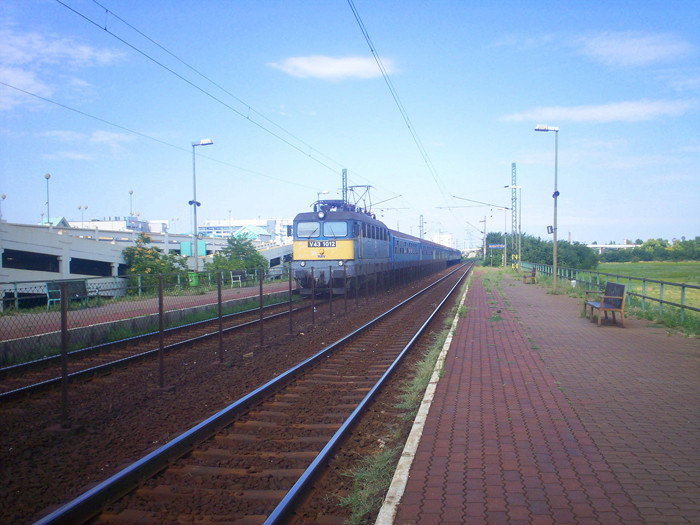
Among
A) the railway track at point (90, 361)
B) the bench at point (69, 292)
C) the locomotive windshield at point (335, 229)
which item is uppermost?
the locomotive windshield at point (335, 229)

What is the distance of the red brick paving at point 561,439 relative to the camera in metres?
3.58

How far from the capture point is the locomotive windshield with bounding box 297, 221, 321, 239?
20.6m

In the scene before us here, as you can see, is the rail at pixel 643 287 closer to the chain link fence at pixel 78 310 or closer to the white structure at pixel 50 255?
the chain link fence at pixel 78 310

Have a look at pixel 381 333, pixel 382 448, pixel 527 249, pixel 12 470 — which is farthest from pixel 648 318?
pixel 527 249

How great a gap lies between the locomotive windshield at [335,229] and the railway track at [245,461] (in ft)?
40.7

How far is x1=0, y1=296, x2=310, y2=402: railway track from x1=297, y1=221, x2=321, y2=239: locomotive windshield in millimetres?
8160

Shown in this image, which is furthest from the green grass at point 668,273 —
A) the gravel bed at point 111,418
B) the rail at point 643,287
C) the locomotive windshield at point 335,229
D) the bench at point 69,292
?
the bench at point 69,292

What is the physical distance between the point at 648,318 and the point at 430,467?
37.1 ft

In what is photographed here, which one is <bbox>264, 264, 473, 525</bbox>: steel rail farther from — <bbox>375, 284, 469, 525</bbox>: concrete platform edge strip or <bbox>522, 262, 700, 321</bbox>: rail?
<bbox>522, 262, 700, 321</bbox>: rail

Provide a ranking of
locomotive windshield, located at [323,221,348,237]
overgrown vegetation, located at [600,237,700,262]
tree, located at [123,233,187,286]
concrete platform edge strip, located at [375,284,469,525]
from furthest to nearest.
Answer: overgrown vegetation, located at [600,237,700,262]
tree, located at [123,233,187,286]
locomotive windshield, located at [323,221,348,237]
concrete platform edge strip, located at [375,284,469,525]

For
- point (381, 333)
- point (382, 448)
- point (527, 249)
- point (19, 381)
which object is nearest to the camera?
point (382, 448)

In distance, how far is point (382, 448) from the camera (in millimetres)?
5031

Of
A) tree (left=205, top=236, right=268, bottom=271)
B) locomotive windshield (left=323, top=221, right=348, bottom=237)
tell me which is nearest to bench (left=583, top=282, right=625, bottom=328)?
locomotive windshield (left=323, top=221, right=348, bottom=237)

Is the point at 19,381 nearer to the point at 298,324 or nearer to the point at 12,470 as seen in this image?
the point at 12,470
